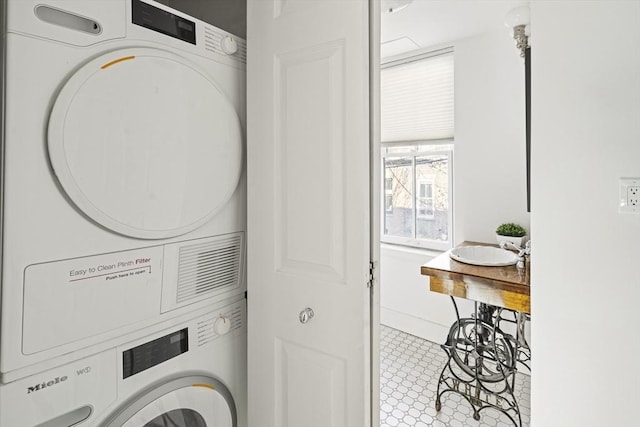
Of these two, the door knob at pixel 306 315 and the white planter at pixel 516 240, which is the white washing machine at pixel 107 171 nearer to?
the door knob at pixel 306 315

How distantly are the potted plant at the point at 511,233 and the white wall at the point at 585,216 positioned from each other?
1.00 metres

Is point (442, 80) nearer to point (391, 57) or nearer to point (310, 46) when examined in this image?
point (391, 57)

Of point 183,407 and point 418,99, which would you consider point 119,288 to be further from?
point 418,99

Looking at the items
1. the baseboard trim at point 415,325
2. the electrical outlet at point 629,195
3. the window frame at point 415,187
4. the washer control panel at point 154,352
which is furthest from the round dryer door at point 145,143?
the baseboard trim at point 415,325

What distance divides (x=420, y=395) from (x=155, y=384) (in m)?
1.69

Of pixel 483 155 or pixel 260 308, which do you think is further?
pixel 483 155

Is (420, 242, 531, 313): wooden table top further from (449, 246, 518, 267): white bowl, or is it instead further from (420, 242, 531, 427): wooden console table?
(449, 246, 518, 267): white bowl

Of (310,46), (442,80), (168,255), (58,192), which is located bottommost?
(168,255)

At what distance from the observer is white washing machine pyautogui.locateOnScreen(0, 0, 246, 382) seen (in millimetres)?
763

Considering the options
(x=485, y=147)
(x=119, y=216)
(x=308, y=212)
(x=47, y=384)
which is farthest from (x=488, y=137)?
(x=47, y=384)

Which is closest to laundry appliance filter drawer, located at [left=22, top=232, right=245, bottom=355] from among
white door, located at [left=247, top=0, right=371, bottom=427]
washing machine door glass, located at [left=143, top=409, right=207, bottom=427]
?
white door, located at [left=247, top=0, right=371, bottom=427]

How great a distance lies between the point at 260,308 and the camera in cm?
120

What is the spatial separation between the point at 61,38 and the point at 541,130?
1.57 meters

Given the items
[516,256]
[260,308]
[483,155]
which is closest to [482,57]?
[483,155]
